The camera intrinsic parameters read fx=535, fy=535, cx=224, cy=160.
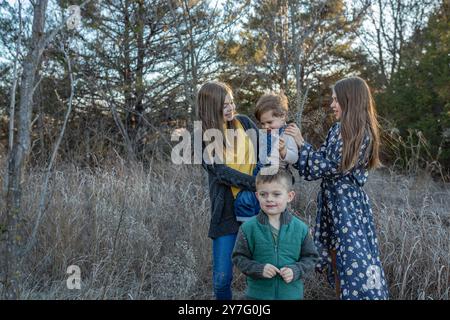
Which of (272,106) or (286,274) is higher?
(272,106)

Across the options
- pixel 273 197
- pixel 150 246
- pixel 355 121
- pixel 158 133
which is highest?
pixel 158 133

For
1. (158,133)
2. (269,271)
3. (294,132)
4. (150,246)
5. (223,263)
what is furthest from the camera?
(158,133)

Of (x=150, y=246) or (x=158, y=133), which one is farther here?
(x=158, y=133)

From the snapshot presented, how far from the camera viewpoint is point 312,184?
4.95 meters

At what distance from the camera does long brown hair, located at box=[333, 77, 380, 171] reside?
263 cm

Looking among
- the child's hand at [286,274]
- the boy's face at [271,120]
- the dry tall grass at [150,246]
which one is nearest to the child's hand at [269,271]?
the child's hand at [286,274]

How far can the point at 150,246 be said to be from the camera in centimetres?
374

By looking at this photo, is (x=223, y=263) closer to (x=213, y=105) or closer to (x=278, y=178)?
(x=278, y=178)

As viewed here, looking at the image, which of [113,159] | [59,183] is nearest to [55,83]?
[113,159]

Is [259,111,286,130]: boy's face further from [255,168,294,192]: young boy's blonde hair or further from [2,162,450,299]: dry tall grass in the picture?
[2,162,450,299]: dry tall grass

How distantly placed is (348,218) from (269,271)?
2.13 feet

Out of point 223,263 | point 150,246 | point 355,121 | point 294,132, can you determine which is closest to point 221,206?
point 223,263

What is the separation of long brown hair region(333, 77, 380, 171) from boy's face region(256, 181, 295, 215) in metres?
0.41
